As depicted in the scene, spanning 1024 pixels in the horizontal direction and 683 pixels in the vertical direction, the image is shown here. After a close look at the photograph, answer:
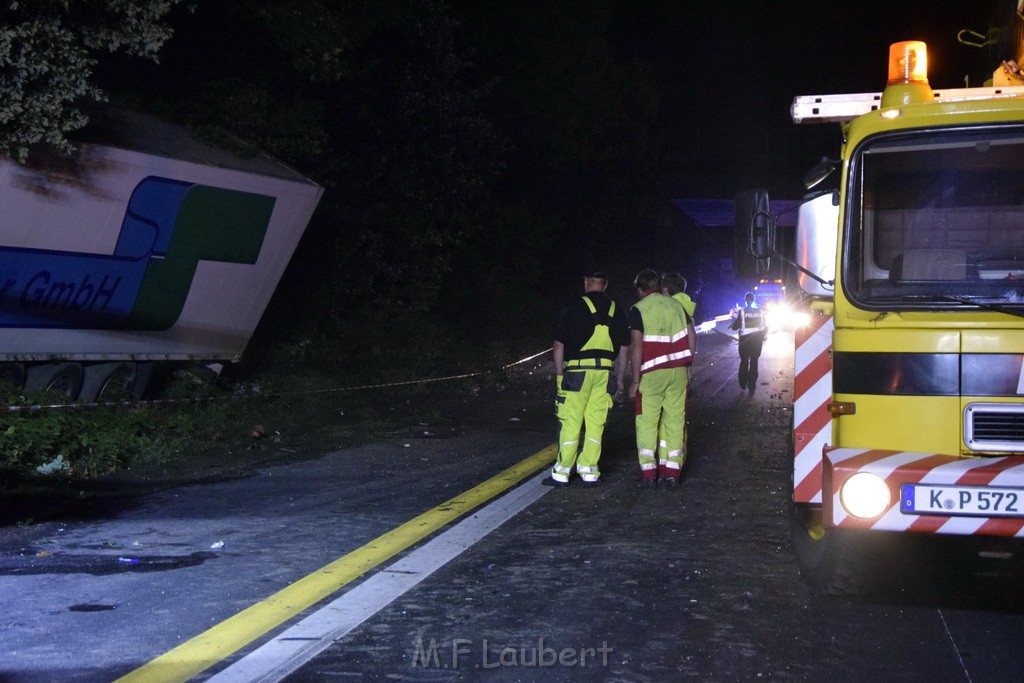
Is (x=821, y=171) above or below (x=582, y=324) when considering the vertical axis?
above

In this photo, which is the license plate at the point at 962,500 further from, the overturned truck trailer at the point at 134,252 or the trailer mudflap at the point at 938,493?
the overturned truck trailer at the point at 134,252

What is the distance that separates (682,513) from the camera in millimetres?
8297

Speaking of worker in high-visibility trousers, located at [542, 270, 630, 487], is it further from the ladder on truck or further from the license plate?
the license plate

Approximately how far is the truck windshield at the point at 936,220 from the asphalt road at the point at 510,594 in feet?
4.89

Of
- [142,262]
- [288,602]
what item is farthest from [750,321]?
[288,602]

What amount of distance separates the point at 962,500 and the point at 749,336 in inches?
489

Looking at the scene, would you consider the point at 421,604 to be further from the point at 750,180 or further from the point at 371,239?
the point at 750,180

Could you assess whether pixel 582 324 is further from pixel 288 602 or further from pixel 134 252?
pixel 134 252

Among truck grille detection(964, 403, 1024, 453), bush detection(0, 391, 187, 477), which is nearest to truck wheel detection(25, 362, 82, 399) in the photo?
bush detection(0, 391, 187, 477)

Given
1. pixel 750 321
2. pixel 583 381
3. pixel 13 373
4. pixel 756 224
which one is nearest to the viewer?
pixel 756 224

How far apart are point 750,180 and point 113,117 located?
33194 mm

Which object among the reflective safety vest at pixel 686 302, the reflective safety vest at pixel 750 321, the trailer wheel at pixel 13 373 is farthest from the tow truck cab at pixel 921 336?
the reflective safety vest at pixel 750 321

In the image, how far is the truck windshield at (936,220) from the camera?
538 cm

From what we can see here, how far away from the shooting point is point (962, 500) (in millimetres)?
4977
